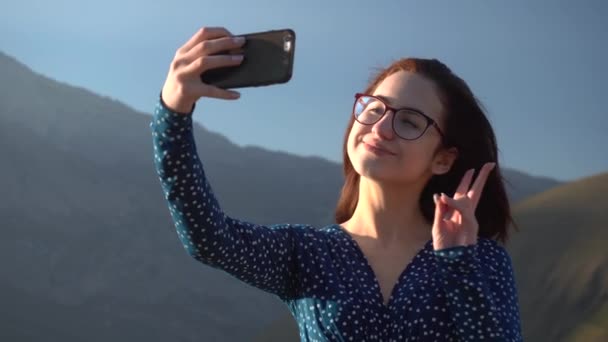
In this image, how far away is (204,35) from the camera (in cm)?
138

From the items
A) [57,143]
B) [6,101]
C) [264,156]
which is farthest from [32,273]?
[264,156]

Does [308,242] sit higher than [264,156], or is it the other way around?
[308,242]

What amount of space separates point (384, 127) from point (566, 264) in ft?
71.7

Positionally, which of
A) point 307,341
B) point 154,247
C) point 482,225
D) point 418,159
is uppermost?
point 418,159

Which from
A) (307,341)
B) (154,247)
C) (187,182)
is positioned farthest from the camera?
(154,247)

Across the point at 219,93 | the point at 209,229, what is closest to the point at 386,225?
the point at 209,229

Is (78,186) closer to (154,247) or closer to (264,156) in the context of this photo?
(154,247)

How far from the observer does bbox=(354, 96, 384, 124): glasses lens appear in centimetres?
165

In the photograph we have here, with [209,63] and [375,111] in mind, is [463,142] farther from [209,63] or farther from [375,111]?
[209,63]

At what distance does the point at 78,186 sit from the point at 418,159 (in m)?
53.3

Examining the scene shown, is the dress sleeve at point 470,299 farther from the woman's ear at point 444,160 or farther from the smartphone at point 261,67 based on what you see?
the smartphone at point 261,67

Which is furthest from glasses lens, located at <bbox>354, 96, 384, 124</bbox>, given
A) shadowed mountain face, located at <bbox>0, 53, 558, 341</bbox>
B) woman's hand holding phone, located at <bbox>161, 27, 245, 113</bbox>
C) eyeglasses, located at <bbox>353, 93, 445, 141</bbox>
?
shadowed mountain face, located at <bbox>0, 53, 558, 341</bbox>

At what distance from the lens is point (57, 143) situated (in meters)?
58.2

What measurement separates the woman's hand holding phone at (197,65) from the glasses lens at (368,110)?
342 millimetres
